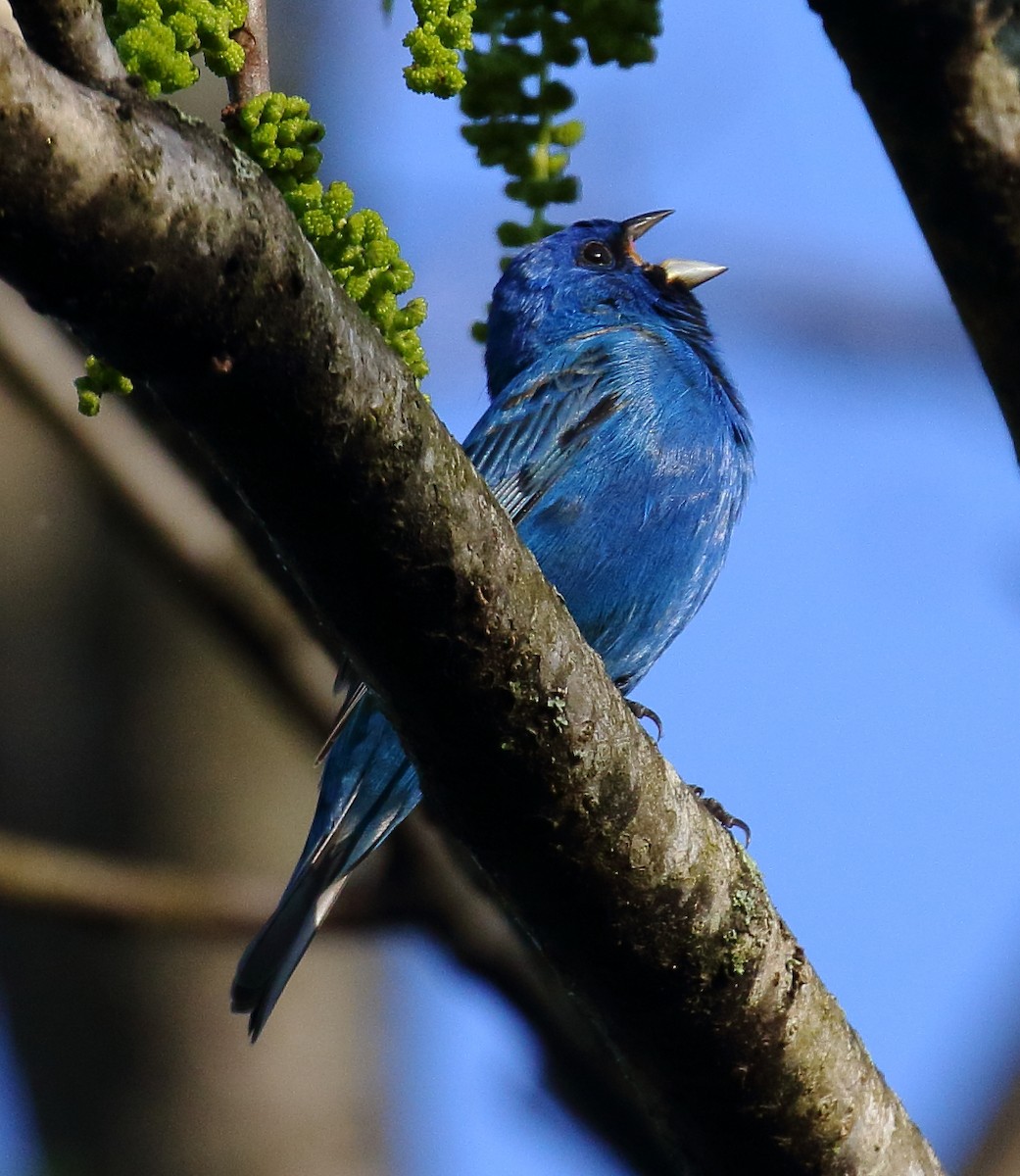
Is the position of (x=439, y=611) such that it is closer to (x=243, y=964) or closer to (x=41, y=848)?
(x=41, y=848)

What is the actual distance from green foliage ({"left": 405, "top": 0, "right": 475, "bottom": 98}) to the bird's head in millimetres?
3690

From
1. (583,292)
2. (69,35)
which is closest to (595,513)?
(583,292)

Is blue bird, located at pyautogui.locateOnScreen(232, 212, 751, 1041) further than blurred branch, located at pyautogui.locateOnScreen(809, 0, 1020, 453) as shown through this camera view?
Yes

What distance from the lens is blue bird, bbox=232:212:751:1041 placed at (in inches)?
189

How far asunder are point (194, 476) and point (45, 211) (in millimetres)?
2792

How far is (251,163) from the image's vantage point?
202 centimetres

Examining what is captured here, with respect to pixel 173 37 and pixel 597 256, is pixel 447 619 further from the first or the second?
pixel 597 256

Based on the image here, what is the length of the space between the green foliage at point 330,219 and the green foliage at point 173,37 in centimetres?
8

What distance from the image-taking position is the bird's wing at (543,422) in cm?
519

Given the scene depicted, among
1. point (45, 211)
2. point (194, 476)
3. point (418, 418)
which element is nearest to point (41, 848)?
point (194, 476)

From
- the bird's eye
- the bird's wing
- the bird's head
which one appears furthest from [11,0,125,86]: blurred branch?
the bird's eye

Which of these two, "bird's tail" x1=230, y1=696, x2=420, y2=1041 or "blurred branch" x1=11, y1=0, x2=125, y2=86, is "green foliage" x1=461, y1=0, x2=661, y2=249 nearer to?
"blurred branch" x1=11, y1=0, x2=125, y2=86

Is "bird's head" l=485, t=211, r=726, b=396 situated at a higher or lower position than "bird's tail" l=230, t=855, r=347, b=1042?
higher

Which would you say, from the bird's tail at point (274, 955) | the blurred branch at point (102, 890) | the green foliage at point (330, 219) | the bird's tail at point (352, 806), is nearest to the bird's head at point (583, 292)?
the bird's tail at point (352, 806)
